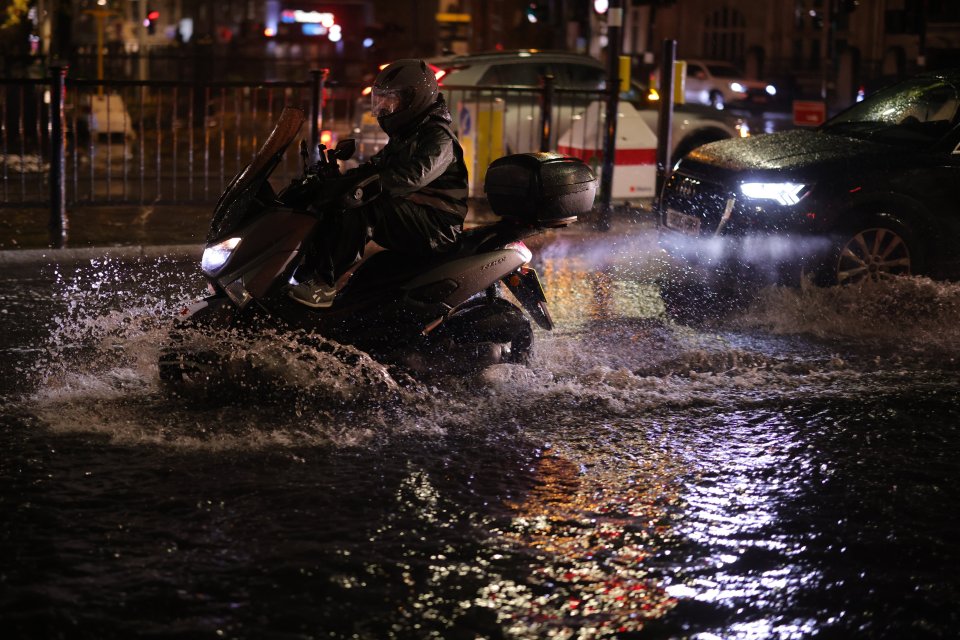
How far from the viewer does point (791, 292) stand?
9008mm

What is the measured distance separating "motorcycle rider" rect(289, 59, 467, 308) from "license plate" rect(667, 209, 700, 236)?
132 inches

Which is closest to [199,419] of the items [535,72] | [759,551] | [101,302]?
[759,551]

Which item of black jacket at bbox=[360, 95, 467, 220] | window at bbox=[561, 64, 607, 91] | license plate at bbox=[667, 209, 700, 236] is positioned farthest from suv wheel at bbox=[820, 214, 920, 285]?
window at bbox=[561, 64, 607, 91]

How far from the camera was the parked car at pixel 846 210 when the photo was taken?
8.95 metres

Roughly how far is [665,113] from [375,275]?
777cm

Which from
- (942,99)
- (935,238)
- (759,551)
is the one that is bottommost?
(759,551)

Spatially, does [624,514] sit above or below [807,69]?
below

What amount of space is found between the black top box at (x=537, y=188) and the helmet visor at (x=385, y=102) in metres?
0.58

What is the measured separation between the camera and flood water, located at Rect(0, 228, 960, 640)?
13.5 feet

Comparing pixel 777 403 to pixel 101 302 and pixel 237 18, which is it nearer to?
pixel 101 302

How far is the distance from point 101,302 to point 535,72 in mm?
8425

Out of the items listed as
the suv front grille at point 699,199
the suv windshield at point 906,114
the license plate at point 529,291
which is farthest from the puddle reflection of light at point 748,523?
the suv windshield at point 906,114

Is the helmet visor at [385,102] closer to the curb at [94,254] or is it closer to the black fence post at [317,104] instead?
the curb at [94,254]

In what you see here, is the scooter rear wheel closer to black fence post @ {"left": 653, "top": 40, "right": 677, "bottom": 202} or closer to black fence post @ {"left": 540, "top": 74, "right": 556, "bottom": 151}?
black fence post @ {"left": 540, "top": 74, "right": 556, "bottom": 151}
